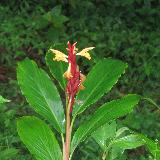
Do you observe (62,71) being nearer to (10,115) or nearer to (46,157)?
(46,157)

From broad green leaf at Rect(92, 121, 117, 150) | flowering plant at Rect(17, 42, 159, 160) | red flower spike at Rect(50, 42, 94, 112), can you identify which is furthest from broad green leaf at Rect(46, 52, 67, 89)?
broad green leaf at Rect(92, 121, 117, 150)

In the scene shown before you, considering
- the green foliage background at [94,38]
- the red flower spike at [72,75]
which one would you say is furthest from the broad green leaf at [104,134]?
the green foliage background at [94,38]

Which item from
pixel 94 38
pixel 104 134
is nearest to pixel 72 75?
pixel 104 134

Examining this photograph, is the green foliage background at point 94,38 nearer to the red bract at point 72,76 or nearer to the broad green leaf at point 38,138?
the broad green leaf at point 38,138

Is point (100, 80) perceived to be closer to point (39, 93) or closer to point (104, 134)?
point (39, 93)

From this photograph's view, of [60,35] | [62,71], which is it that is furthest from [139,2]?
[62,71]
